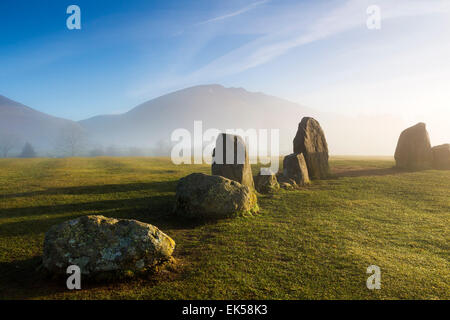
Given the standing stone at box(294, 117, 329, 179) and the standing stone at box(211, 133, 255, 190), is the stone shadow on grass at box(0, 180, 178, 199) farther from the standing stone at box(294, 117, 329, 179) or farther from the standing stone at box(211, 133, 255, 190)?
the standing stone at box(294, 117, 329, 179)

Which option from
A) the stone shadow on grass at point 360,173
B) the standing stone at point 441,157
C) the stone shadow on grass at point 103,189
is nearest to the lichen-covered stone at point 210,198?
the stone shadow on grass at point 103,189

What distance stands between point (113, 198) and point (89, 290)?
1217 centimetres

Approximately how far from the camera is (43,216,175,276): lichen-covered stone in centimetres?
835

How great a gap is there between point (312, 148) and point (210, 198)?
17.7 metres

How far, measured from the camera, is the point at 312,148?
96.1 ft

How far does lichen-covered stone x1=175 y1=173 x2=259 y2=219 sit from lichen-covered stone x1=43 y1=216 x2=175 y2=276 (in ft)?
18.7

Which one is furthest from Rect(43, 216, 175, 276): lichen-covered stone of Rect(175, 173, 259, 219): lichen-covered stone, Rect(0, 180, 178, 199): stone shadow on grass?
Rect(0, 180, 178, 199): stone shadow on grass

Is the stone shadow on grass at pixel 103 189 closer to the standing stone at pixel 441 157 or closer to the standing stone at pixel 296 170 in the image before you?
the standing stone at pixel 296 170

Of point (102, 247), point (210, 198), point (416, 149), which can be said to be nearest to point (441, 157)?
point (416, 149)

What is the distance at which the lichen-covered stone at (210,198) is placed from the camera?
1512 centimetres

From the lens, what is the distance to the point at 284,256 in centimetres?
1063

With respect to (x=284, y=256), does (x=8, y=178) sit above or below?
above
